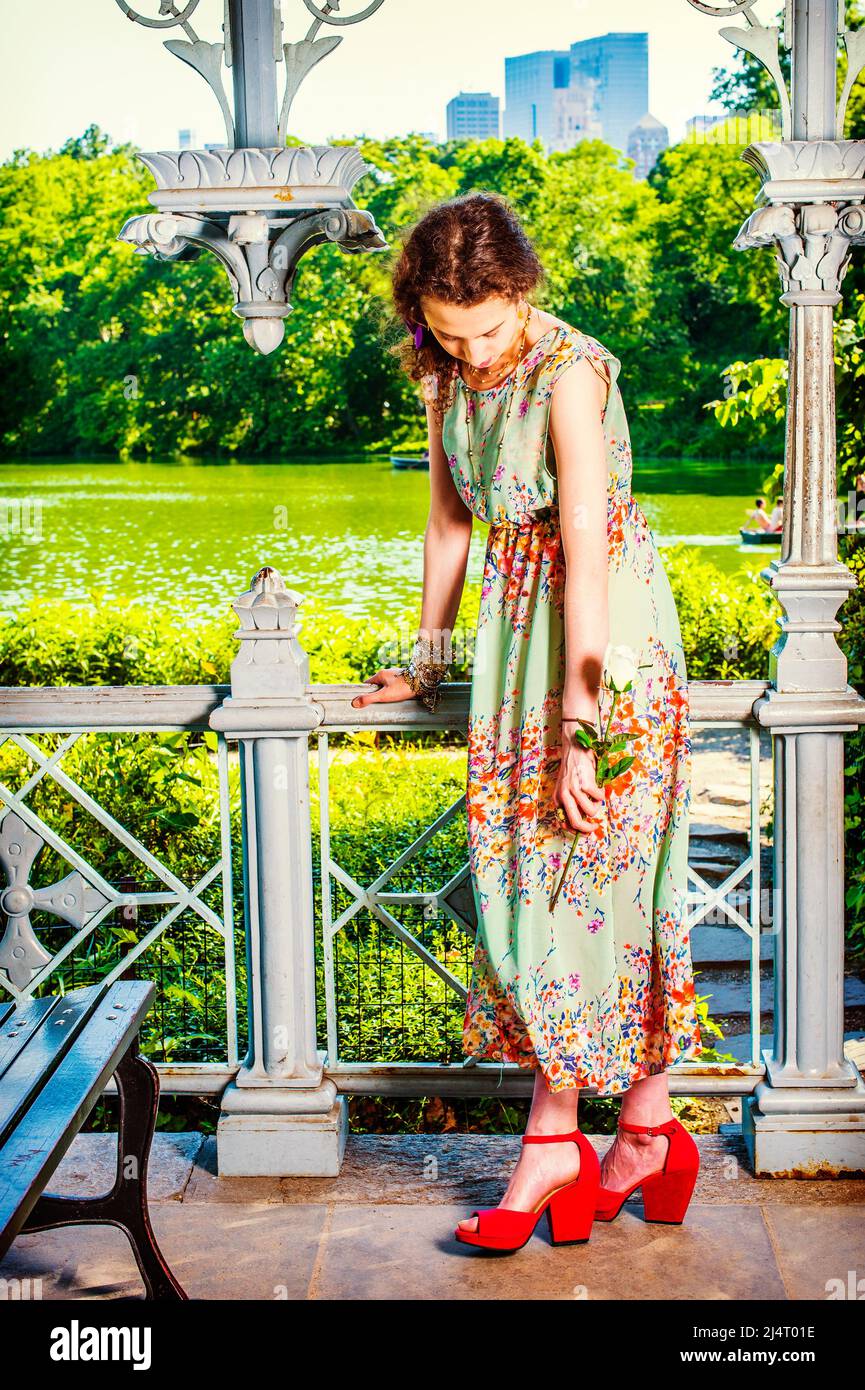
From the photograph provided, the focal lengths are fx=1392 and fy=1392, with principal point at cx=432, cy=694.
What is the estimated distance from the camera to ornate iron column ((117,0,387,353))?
2.16 metres

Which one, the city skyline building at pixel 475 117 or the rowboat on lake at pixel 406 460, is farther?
the city skyline building at pixel 475 117

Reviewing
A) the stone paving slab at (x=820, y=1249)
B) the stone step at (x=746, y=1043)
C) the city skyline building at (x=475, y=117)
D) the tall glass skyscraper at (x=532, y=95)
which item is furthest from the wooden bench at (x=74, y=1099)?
the city skyline building at (x=475, y=117)

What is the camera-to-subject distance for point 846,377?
394 cm

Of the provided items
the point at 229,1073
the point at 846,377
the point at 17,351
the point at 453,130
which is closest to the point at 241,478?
the point at 17,351

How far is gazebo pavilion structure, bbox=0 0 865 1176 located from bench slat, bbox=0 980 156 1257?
0.48 m

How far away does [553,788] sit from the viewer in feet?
6.83

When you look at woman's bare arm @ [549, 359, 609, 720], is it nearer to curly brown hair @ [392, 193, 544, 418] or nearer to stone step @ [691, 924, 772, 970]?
curly brown hair @ [392, 193, 544, 418]

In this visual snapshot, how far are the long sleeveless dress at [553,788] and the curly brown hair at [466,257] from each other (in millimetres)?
104

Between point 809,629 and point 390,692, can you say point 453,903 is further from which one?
point 809,629

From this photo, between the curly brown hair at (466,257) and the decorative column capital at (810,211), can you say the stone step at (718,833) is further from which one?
the curly brown hair at (466,257)

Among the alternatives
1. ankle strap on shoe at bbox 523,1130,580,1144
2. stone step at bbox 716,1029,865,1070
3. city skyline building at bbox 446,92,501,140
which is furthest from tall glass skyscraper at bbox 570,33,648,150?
ankle strap on shoe at bbox 523,1130,580,1144

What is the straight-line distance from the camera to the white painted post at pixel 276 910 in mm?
2307

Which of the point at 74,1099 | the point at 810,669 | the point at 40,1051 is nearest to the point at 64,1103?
the point at 74,1099

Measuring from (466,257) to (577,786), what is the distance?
75cm
